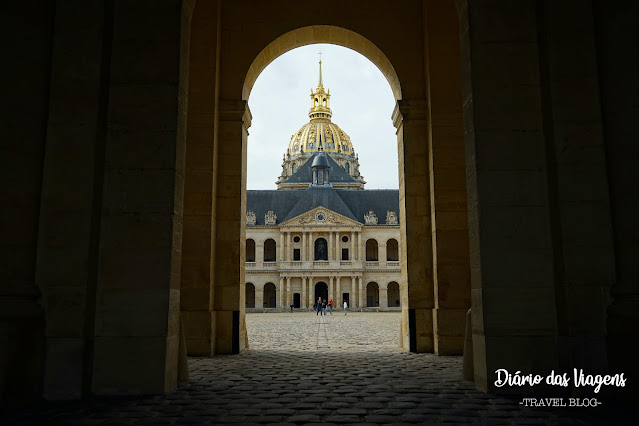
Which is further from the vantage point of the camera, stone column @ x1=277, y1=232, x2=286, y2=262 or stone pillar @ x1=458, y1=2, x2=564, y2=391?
stone column @ x1=277, y1=232, x2=286, y2=262

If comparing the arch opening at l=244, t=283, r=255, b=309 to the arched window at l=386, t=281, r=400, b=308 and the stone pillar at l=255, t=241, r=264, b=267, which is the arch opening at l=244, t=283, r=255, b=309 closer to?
the stone pillar at l=255, t=241, r=264, b=267

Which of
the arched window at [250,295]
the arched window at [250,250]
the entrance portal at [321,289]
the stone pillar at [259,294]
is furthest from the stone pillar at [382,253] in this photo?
the arched window at [250,295]

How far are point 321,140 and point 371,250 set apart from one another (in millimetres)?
45217

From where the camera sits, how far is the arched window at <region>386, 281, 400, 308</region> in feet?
241

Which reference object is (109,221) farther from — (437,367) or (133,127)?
(437,367)

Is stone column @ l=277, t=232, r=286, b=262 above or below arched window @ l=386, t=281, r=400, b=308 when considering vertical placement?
above

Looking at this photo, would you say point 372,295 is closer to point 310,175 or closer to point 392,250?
point 392,250

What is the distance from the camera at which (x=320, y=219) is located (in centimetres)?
7306

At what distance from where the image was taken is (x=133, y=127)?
614 centimetres

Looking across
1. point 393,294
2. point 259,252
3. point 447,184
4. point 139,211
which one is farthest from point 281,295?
point 139,211

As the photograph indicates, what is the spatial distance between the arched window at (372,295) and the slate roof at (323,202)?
9.29 m

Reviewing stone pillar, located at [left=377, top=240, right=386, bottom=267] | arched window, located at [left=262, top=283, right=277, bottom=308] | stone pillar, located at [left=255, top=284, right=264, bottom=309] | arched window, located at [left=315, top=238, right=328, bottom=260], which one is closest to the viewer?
stone pillar, located at [left=255, top=284, right=264, bottom=309]

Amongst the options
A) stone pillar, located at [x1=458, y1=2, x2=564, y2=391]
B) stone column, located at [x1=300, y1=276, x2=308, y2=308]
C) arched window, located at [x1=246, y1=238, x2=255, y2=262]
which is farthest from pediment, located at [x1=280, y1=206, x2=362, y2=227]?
stone pillar, located at [x1=458, y1=2, x2=564, y2=391]

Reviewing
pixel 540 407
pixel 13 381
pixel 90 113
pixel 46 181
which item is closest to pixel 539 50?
pixel 540 407
